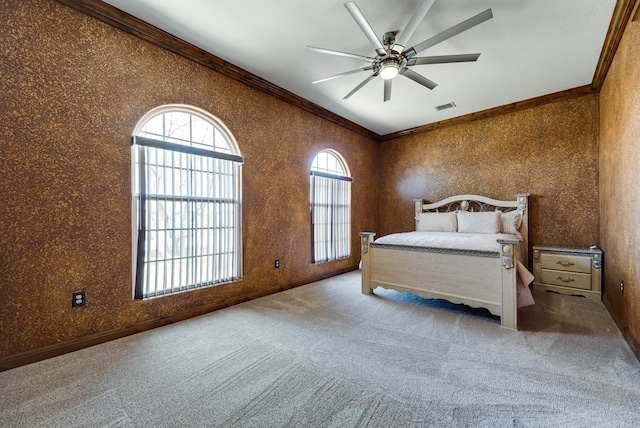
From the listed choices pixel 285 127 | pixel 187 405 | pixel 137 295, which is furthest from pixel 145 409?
pixel 285 127

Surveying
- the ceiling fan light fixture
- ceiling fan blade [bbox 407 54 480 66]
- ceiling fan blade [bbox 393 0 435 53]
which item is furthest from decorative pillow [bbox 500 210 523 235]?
ceiling fan blade [bbox 393 0 435 53]

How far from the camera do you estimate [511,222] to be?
409 cm

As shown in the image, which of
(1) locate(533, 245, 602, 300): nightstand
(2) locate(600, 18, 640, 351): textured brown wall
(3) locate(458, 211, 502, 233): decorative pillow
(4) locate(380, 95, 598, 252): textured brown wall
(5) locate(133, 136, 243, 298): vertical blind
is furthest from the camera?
(3) locate(458, 211, 502, 233): decorative pillow

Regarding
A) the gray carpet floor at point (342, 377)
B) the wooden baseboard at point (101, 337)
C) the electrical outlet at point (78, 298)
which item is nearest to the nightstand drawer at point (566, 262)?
the gray carpet floor at point (342, 377)

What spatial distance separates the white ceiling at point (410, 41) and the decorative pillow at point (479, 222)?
1713mm

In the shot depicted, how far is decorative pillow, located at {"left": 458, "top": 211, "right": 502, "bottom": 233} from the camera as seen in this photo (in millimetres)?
4043

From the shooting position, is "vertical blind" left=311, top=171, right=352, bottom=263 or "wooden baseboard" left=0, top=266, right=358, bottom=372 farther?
"vertical blind" left=311, top=171, right=352, bottom=263

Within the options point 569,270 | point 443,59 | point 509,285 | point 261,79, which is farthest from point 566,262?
point 261,79

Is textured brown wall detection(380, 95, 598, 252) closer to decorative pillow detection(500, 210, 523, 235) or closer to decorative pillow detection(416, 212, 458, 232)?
decorative pillow detection(500, 210, 523, 235)

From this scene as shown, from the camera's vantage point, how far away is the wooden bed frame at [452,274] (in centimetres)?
253

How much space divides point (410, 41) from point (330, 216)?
2.73 metres

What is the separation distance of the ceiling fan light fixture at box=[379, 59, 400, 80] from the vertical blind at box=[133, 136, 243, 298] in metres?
1.81

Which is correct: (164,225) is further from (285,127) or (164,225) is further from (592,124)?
(592,124)

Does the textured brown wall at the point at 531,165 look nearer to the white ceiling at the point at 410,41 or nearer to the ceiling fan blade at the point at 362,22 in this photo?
the white ceiling at the point at 410,41
